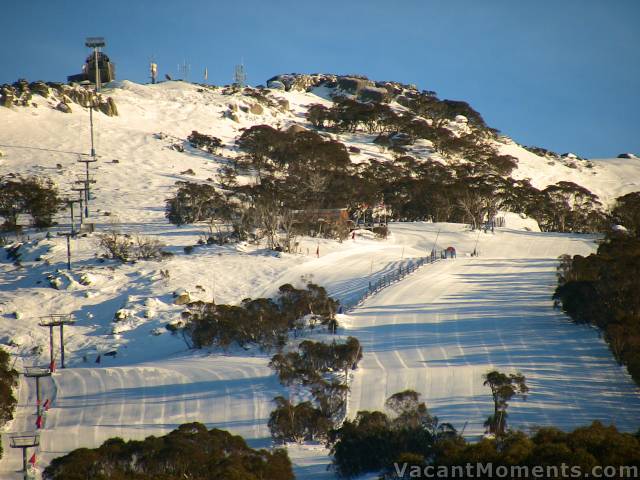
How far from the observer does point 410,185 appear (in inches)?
2361

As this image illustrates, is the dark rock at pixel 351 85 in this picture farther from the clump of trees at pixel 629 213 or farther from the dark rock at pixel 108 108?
the clump of trees at pixel 629 213

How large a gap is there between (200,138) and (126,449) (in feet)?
188

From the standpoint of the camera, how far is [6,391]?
21.9 metres

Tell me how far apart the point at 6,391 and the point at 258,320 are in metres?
9.76

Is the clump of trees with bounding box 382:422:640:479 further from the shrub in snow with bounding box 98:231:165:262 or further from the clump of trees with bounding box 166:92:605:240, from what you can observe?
the clump of trees with bounding box 166:92:605:240

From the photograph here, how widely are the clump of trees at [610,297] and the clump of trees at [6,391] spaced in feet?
63.7

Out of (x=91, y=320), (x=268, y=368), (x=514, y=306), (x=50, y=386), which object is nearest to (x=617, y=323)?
(x=514, y=306)

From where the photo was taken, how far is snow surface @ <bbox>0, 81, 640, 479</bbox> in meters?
20.6

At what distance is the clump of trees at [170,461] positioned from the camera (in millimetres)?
14352

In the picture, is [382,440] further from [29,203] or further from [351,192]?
[351,192]

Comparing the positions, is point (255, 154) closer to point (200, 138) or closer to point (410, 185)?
point (200, 138)

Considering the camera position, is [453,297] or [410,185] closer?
[453,297]

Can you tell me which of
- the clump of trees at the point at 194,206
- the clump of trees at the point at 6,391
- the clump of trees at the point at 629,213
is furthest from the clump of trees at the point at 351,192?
the clump of trees at the point at 6,391

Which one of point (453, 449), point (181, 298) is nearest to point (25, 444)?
point (453, 449)
